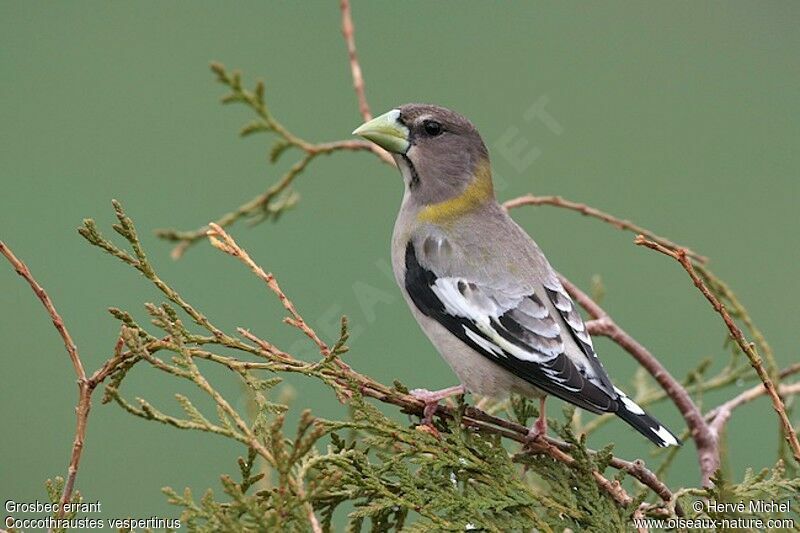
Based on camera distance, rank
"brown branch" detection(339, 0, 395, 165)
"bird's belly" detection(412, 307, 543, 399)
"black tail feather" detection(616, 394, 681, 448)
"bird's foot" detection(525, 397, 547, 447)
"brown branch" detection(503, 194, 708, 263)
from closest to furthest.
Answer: "bird's foot" detection(525, 397, 547, 447) < "black tail feather" detection(616, 394, 681, 448) < "bird's belly" detection(412, 307, 543, 399) < "brown branch" detection(503, 194, 708, 263) < "brown branch" detection(339, 0, 395, 165)

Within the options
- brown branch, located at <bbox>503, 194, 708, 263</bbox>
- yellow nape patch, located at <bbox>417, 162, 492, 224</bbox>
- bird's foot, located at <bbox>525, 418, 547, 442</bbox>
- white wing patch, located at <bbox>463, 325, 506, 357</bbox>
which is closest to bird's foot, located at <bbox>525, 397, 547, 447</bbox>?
A: bird's foot, located at <bbox>525, 418, 547, 442</bbox>

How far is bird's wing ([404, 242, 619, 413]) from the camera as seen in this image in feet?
12.3

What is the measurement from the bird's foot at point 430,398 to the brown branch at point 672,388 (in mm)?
604

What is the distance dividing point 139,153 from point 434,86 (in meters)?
3.74

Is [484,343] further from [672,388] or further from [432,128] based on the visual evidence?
[432,128]

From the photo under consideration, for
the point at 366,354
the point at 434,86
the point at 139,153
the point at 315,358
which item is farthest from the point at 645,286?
the point at 315,358

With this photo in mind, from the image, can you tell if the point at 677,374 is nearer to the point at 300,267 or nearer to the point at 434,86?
the point at 300,267

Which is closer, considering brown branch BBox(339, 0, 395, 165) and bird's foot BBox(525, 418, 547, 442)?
bird's foot BBox(525, 418, 547, 442)

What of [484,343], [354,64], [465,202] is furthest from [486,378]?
[354,64]

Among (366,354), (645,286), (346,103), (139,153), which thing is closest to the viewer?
(366,354)

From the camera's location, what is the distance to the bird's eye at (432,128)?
15.7 feet

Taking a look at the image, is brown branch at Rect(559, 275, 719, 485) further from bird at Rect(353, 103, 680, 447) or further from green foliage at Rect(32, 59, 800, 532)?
green foliage at Rect(32, 59, 800, 532)

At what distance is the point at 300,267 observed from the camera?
10.1 m

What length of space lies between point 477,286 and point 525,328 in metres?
0.26
